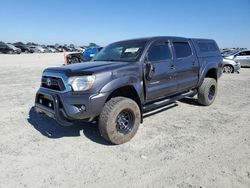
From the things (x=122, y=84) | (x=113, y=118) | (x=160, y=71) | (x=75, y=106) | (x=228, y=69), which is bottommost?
(x=228, y=69)

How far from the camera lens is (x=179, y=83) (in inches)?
224

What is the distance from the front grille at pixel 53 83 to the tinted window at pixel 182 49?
2.87 meters

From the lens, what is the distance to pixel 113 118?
4090 mm

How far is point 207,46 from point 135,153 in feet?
14.7

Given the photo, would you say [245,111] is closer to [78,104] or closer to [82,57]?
[78,104]

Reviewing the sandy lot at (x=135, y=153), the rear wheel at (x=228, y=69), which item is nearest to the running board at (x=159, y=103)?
the sandy lot at (x=135, y=153)

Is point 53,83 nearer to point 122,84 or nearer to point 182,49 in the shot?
point 122,84

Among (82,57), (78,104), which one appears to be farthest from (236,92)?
(82,57)

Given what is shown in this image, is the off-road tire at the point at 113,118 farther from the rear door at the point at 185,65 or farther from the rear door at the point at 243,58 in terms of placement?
the rear door at the point at 243,58

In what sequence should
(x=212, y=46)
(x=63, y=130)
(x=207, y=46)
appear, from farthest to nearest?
(x=212, y=46), (x=207, y=46), (x=63, y=130)

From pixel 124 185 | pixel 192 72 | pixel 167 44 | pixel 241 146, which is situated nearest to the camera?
pixel 124 185

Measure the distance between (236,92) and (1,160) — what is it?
325 inches

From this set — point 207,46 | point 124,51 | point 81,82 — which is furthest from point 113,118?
point 207,46

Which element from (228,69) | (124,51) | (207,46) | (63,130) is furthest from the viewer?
(228,69)
